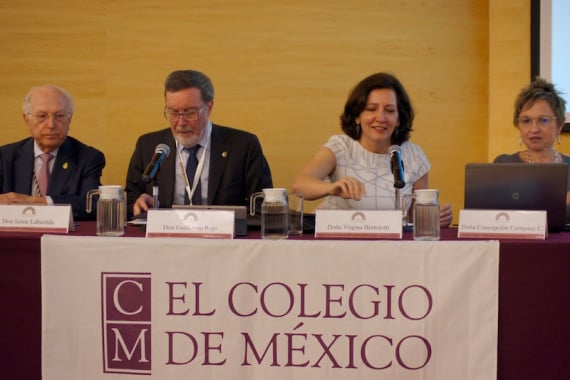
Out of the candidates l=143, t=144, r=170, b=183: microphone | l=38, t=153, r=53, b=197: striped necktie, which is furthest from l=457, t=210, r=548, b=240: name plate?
l=38, t=153, r=53, b=197: striped necktie

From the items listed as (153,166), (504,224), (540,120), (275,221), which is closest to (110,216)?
(153,166)

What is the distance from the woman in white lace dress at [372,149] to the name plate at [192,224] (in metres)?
0.90

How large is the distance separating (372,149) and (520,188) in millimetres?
998

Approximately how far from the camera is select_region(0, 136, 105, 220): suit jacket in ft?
9.82

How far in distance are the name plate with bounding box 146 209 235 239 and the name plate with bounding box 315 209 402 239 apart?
25 centimetres

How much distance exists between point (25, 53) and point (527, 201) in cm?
314

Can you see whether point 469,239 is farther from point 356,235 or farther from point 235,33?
point 235,33

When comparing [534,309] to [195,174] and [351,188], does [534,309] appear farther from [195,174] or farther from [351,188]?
[195,174]

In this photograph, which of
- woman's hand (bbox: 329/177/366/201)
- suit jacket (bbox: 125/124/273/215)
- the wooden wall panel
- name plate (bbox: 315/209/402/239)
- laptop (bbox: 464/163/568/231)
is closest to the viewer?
name plate (bbox: 315/209/402/239)

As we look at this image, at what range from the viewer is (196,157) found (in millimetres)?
3000

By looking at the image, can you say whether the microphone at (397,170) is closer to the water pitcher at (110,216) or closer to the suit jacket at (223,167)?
the water pitcher at (110,216)

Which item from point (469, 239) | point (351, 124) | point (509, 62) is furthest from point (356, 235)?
point (509, 62)

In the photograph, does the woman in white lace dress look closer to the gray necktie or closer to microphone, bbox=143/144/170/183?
the gray necktie

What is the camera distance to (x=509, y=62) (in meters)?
3.72
